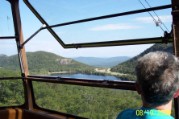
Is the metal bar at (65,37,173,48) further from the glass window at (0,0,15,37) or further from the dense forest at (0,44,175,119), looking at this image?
the glass window at (0,0,15,37)

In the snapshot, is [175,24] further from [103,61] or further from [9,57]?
[9,57]

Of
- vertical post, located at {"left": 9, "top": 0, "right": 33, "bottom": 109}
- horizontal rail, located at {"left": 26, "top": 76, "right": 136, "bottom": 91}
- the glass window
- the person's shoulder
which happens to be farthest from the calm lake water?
the person's shoulder

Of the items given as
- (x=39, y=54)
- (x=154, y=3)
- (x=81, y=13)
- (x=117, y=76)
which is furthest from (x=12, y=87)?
(x=154, y=3)

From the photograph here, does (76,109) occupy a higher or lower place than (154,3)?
lower

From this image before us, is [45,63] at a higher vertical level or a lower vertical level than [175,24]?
A: lower

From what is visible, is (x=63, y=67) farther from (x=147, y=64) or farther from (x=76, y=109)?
(x=147, y=64)

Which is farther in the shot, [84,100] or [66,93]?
[66,93]

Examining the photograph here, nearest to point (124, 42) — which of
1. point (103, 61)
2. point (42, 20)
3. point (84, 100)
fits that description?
point (103, 61)
